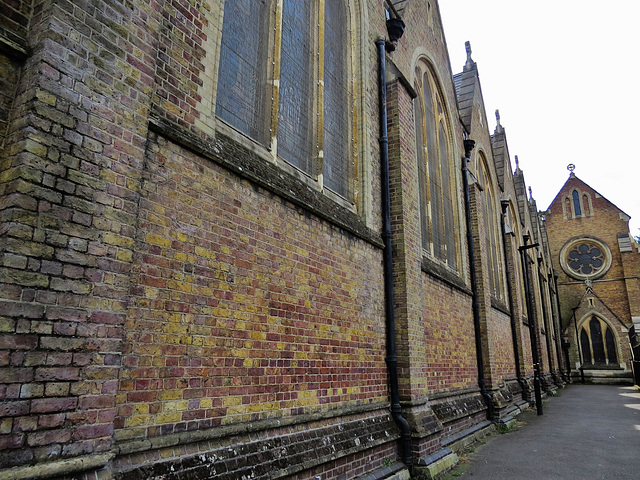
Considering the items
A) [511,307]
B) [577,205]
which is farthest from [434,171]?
[577,205]

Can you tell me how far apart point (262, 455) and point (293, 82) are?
413 cm

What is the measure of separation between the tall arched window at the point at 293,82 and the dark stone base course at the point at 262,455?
2.89m

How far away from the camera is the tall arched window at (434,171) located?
31.4 feet

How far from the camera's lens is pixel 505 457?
7.56m

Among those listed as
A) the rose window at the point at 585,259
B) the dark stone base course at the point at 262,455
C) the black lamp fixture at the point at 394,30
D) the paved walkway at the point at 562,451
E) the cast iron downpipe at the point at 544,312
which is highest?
the rose window at the point at 585,259

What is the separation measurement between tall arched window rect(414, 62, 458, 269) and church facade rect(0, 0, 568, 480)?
5.19 feet

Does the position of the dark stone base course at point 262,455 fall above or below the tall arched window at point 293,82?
below

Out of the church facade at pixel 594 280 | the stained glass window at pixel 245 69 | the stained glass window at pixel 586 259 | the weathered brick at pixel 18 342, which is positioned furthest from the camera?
the stained glass window at pixel 586 259

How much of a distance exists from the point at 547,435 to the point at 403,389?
5393 millimetres

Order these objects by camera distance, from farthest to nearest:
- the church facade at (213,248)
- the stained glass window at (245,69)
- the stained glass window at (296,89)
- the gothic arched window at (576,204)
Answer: the gothic arched window at (576,204), the stained glass window at (296,89), the stained glass window at (245,69), the church facade at (213,248)

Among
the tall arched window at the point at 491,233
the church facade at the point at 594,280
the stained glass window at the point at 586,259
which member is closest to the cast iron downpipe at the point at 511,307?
the tall arched window at the point at 491,233

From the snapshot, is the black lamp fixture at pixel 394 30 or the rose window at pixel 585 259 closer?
the black lamp fixture at pixel 394 30

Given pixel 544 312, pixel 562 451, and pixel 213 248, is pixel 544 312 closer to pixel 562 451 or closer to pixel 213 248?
pixel 562 451

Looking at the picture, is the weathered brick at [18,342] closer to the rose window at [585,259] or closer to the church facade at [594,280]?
the church facade at [594,280]
